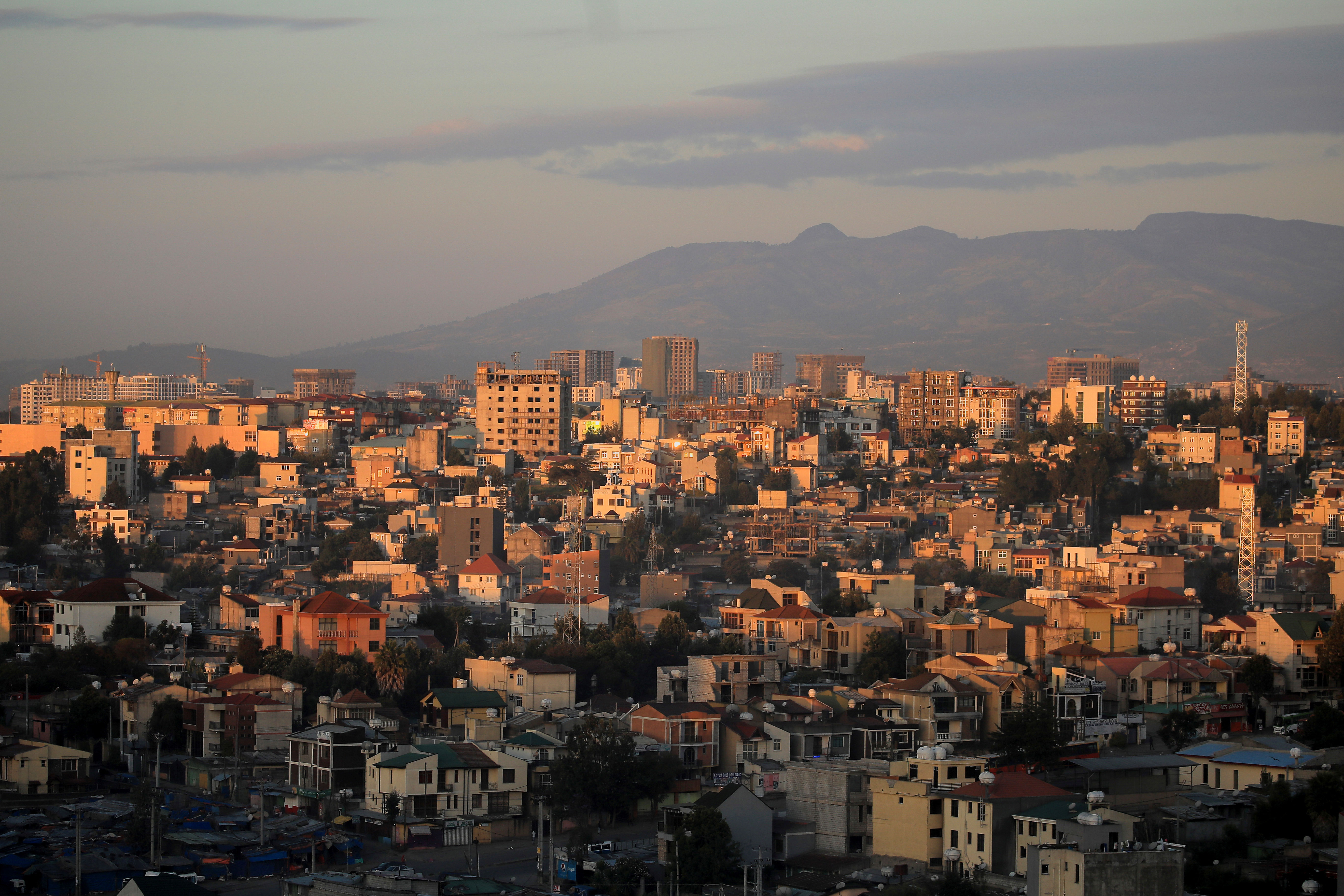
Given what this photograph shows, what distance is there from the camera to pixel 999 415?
60.2 m

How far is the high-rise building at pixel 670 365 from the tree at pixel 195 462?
57058mm

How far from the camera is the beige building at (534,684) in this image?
961 inches

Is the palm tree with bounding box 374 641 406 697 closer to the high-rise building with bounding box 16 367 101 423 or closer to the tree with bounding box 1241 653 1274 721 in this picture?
the tree with bounding box 1241 653 1274 721

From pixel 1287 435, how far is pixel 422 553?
21586mm

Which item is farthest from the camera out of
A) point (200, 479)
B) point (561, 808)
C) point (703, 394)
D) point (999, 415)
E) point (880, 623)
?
point (703, 394)

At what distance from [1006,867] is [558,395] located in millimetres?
46787

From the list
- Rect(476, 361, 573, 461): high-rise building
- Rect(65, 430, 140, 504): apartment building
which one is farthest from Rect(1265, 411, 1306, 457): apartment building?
Rect(65, 430, 140, 504): apartment building

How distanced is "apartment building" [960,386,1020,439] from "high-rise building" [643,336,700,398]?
48.2 m

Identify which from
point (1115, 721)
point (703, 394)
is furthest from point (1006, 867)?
point (703, 394)

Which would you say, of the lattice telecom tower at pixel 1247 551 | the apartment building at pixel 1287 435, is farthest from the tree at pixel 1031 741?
the apartment building at pixel 1287 435

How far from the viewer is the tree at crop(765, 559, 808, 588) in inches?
1549

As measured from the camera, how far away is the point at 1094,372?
85.9m

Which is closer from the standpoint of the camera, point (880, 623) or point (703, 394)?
point (880, 623)

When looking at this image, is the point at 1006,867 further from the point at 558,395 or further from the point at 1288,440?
the point at 558,395
